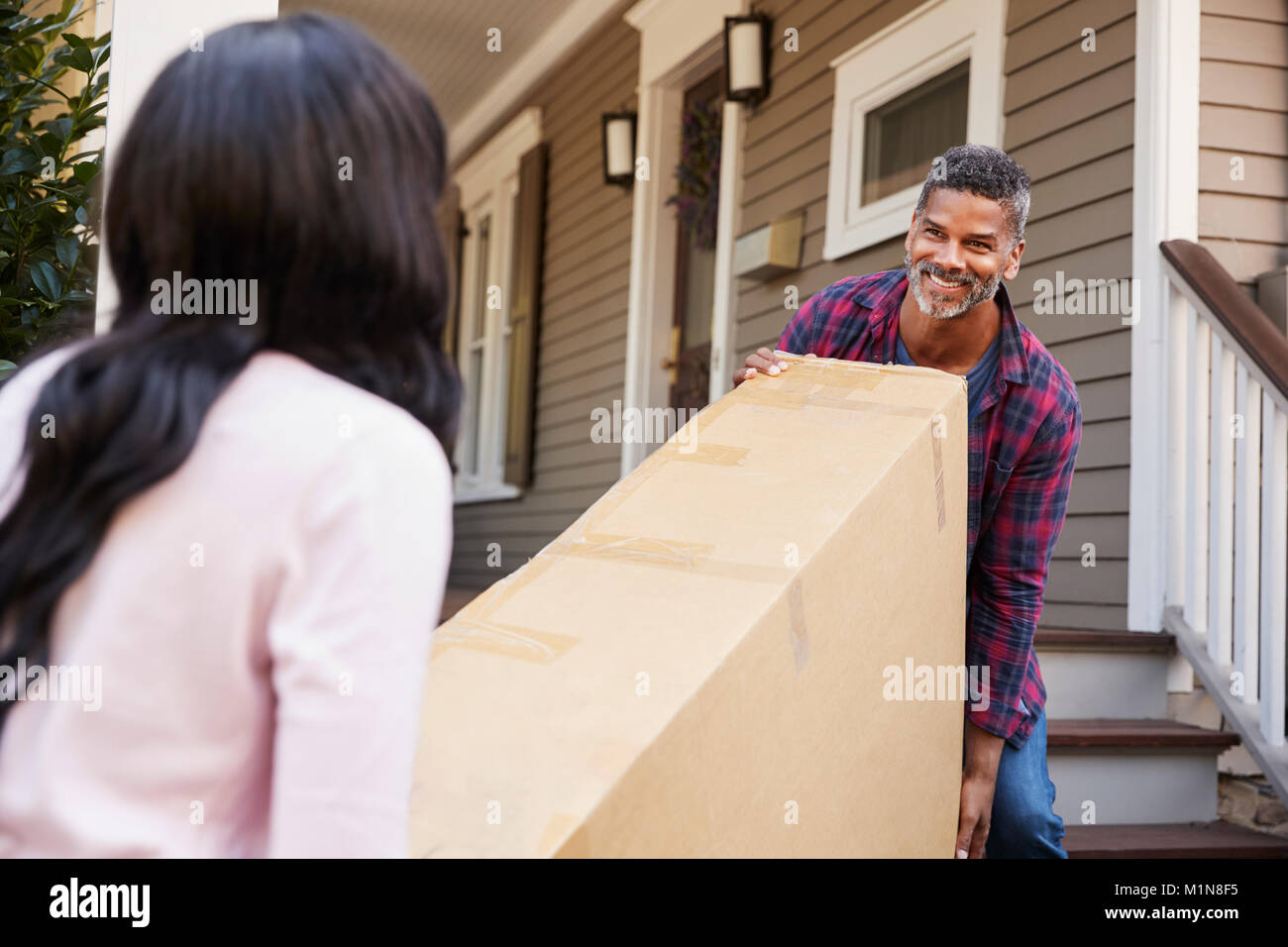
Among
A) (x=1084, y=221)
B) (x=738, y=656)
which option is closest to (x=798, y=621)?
(x=738, y=656)

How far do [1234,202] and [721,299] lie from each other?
2.44 metres

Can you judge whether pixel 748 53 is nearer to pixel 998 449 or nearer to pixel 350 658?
pixel 998 449

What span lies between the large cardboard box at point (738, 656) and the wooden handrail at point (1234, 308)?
1524 mm

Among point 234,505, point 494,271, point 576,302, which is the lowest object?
point 234,505

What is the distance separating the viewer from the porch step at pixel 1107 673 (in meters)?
2.86

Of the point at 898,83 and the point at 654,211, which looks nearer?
the point at 898,83

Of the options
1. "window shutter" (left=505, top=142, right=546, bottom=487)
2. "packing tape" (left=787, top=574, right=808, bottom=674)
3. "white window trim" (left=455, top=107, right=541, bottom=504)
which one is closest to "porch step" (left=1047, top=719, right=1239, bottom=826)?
"packing tape" (left=787, top=574, right=808, bottom=674)

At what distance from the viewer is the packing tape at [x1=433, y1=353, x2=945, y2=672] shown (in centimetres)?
113

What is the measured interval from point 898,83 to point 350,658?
153 inches

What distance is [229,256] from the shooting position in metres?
0.70

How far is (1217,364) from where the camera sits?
2.92 meters

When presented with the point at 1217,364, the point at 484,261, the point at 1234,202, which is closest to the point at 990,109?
the point at 1234,202

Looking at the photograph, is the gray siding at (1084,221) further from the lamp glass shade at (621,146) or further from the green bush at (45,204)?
the lamp glass shade at (621,146)
